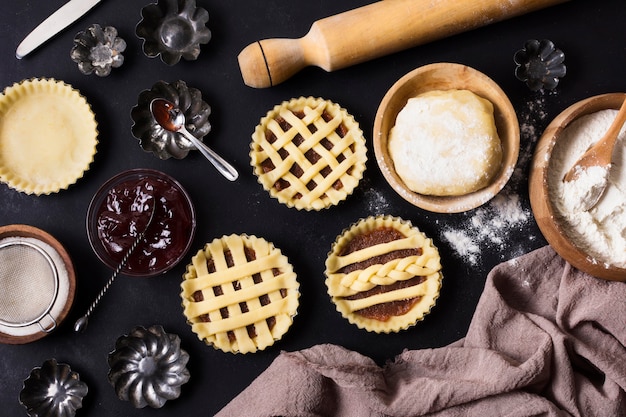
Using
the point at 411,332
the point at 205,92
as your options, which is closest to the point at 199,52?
the point at 205,92

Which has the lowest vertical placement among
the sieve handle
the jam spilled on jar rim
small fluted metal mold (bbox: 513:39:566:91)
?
the sieve handle

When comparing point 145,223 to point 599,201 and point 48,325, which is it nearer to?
point 48,325

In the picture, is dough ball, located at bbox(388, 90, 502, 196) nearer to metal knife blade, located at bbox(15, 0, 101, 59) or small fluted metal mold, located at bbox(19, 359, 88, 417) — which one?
metal knife blade, located at bbox(15, 0, 101, 59)

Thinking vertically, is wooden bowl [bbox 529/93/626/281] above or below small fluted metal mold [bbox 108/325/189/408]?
above

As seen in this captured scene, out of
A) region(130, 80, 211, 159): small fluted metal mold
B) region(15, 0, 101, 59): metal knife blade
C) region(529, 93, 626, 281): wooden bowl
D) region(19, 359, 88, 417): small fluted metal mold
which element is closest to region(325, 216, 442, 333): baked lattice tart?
region(529, 93, 626, 281): wooden bowl

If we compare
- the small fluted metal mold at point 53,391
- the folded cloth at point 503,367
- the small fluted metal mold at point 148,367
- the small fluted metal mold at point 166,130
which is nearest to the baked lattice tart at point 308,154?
the small fluted metal mold at point 166,130

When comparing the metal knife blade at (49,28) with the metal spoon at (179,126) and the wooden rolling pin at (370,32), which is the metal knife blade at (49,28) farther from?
the wooden rolling pin at (370,32)

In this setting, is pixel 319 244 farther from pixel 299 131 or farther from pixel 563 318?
pixel 563 318
